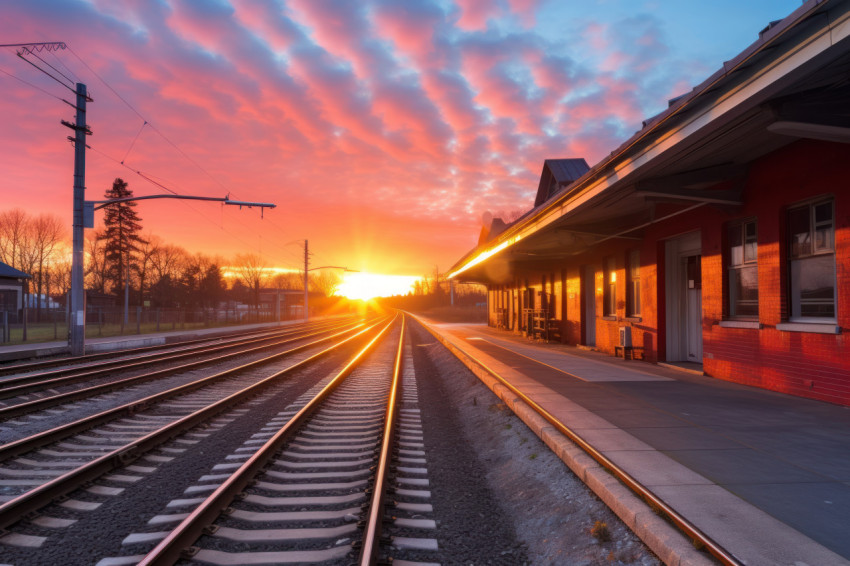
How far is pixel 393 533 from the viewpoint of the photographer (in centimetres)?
450

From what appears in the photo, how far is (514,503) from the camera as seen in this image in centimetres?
541

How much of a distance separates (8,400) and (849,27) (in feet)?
45.8

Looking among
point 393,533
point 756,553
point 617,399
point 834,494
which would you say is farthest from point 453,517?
point 617,399

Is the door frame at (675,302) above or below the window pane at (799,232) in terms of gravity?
below

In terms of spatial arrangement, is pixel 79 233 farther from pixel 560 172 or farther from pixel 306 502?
pixel 560 172

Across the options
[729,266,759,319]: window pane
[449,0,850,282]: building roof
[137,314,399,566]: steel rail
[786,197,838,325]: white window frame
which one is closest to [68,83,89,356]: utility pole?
[137,314,399,566]: steel rail

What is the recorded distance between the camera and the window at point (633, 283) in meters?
15.5

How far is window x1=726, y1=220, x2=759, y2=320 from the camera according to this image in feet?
32.4

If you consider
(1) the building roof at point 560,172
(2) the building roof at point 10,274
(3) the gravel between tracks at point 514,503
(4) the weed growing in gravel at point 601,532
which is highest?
(1) the building roof at point 560,172

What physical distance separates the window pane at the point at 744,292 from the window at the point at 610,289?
6633 millimetres

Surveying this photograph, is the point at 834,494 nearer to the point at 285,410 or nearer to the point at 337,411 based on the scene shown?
the point at 337,411

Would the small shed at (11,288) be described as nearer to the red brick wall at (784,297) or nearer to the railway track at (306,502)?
the railway track at (306,502)

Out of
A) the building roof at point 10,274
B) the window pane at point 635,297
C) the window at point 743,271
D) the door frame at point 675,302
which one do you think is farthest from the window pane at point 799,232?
the building roof at point 10,274

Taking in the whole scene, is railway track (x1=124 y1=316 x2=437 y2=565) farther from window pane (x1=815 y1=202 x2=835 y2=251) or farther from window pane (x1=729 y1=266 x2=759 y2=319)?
window pane (x1=815 y1=202 x2=835 y2=251)
